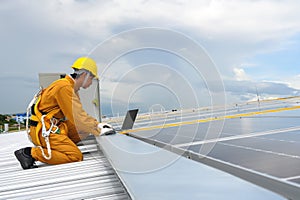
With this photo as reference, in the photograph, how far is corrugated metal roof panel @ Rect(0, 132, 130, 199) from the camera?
6.37 ft

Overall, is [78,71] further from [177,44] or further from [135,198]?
[135,198]

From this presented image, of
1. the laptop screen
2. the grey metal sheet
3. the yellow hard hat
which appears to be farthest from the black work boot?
the laptop screen

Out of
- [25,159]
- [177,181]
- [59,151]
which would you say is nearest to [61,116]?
[59,151]

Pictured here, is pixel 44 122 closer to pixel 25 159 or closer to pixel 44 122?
pixel 44 122

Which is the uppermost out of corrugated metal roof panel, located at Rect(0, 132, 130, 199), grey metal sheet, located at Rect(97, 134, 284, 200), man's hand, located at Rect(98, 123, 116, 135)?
man's hand, located at Rect(98, 123, 116, 135)

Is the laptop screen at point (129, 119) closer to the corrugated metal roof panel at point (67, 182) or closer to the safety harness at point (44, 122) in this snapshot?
the safety harness at point (44, 122)

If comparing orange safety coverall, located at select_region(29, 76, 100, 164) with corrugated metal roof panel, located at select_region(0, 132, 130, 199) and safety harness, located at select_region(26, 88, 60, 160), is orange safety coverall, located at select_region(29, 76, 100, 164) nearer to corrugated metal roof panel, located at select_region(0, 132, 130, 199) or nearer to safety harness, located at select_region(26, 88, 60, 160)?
safety harness, located at select_region(26, 88, 60, 160)

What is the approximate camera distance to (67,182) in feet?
7.38

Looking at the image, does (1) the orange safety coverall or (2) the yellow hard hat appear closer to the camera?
(1) the orange safety coverall

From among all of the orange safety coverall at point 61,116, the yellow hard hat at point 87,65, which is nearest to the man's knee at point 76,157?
the orange safety coverall at point 61,116

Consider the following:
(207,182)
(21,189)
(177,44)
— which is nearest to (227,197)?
(207,182)

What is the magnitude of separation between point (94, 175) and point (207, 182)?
121 cm

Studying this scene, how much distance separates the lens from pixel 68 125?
3.37 metres

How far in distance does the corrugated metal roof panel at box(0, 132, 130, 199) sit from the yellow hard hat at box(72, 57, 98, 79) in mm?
997
